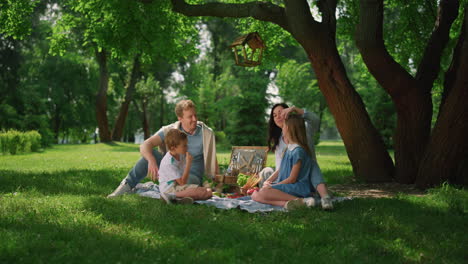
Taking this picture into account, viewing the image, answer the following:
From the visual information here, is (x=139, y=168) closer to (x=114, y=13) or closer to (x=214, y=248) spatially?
(x=214, y=248)

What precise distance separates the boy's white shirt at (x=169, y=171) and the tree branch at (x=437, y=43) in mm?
5452

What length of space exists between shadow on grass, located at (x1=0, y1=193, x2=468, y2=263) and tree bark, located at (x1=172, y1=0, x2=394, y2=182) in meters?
3.10

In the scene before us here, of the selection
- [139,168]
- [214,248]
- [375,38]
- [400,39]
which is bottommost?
[214,248]

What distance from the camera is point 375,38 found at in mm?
8359

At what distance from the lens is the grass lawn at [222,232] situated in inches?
148

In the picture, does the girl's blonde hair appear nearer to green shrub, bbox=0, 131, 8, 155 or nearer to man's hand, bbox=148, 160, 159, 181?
man's hand, bbox=148, 160, 159, 181

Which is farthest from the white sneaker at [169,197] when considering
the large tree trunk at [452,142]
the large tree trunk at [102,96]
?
the large tree trunk at [102,96]

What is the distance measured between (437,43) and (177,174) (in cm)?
624

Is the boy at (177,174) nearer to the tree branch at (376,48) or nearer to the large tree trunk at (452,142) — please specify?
the large tree trunk at (452,142)

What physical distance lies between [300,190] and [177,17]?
8.72m

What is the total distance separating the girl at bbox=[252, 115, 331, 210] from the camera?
19.3ft

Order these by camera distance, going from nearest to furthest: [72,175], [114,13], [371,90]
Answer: [72,175], [114,13], [371,90]

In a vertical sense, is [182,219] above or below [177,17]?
below

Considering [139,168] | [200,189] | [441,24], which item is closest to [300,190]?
[200,189]
